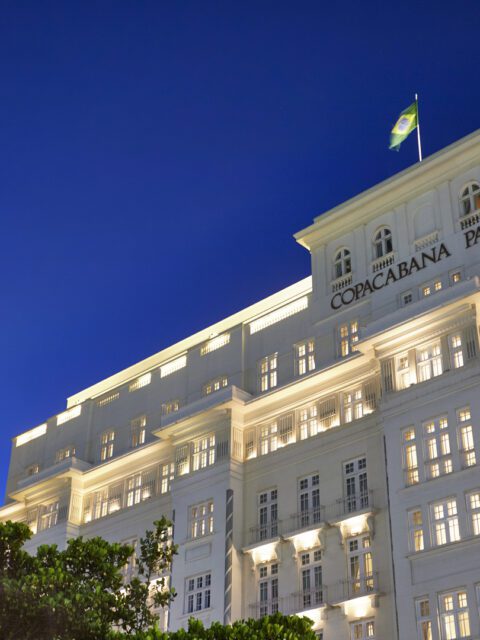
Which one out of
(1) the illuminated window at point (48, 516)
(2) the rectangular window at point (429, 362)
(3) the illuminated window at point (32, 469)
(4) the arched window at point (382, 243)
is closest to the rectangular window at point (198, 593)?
(1) the illuminated window at point (48, 516)

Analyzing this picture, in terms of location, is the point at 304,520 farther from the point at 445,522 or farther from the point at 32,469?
the point at 32,469

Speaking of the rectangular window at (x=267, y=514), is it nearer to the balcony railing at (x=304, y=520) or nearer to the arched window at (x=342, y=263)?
the balcony railing at (x=304, y=520)

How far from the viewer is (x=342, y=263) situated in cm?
4838

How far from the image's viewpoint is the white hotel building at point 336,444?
3878cm

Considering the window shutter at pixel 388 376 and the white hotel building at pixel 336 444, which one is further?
the window shutter at pixel 388 376

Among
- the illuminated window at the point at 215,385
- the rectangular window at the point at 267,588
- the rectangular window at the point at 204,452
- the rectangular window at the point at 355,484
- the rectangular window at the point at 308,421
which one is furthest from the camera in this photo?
the illuminated window at the point at 215,385

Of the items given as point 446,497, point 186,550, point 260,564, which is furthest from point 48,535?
point 446,497

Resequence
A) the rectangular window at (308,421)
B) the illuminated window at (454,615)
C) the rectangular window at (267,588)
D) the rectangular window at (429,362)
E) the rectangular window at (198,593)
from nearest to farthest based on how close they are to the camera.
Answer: the illuminated window at (454,615) → the rectangular window at (429,362) → the rectangular window at (267,588) → the rectangular window at (198,593) → the rectangular window at (308,421)

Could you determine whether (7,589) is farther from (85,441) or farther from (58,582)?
(85,441)

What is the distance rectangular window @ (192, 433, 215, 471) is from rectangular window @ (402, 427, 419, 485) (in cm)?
1111

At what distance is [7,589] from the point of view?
29812 mm

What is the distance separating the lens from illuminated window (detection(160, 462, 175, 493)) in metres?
50.9

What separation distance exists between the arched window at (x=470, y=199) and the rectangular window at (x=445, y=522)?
13231 mm

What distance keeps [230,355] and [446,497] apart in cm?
1649
